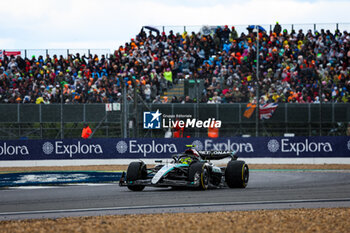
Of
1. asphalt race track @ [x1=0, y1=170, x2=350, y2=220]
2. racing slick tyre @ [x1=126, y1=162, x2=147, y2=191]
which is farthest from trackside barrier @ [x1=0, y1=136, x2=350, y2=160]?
racing slick tyre @ [x1=126, y1=162, x2=147, y2=191]

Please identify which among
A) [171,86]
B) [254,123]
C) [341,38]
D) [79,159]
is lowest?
[79,159]

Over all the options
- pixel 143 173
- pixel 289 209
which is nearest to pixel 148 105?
pixel 143 173

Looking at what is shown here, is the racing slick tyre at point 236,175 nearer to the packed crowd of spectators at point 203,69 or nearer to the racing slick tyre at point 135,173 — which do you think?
the racing slick tyre at point 135,173

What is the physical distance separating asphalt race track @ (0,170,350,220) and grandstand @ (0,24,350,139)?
9574 mm

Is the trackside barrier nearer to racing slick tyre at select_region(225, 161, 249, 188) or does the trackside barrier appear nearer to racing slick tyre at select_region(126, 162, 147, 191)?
racing slick tyre at select_region(225, 161, 249, 188)

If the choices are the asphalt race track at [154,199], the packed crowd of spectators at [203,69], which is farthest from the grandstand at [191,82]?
the asphalt race track at [154,199]

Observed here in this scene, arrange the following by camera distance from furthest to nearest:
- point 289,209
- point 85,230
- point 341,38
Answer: point 341,38 → point 289,209 → point 85,230

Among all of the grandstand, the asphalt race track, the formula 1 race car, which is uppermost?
the grandstand

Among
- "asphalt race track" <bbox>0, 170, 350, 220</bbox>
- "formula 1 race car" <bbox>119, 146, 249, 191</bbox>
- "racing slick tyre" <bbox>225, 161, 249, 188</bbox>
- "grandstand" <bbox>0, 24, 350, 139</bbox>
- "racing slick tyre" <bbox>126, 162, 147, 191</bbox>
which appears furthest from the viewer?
"grandstand" <bbox>0, 24, 350, 139</bbox>

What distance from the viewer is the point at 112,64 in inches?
1241

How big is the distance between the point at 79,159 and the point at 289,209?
16.7m

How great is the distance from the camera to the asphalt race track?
33.3ft

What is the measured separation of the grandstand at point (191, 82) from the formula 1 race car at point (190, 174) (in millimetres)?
9934

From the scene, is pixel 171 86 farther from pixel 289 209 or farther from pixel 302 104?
pixel 289 209
